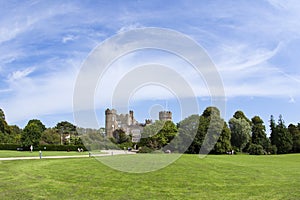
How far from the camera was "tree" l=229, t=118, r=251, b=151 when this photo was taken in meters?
74.6

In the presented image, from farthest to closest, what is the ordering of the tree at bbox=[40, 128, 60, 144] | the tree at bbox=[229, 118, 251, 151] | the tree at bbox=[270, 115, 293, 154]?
the tree at bbox=[40, 128, 60, 144] → the tree at bbox=[270, 115, 293, 154] → the tree at bbox=[229, 118, 251, 151]

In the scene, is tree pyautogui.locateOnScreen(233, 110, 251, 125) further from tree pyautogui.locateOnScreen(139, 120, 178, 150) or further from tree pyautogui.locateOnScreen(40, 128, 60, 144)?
tree pyautogui.locateOnScreen(40, 128, 60, 144)

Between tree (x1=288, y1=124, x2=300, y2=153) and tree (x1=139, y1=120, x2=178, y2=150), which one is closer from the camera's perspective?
tree (x1=139, y1=120, x2=178, y2=150)

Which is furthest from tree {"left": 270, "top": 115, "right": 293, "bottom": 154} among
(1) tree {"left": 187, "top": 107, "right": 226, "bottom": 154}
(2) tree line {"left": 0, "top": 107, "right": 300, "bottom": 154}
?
(1) tree {"left": 187, "top": 107, "right": 226, "bottom": 154}

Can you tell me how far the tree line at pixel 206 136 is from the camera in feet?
206

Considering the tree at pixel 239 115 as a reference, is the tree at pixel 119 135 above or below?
below

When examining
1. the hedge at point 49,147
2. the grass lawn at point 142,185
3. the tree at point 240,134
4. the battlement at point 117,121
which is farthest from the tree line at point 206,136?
the grass lawn at point 142,185

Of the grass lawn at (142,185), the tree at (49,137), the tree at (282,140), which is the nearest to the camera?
the grass lawn at (142,185)

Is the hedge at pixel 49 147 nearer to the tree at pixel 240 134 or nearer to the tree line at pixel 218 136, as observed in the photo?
the tree line at pixel 218 136

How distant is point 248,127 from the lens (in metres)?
76.1

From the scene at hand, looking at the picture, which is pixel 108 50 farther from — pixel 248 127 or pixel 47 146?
pixel 248 127

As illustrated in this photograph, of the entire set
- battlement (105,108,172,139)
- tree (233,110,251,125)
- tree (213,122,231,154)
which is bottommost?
tree (213,122,231,154)

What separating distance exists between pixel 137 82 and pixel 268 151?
64.1m

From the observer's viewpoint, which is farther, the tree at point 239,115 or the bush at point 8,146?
the tree at point 239,115
